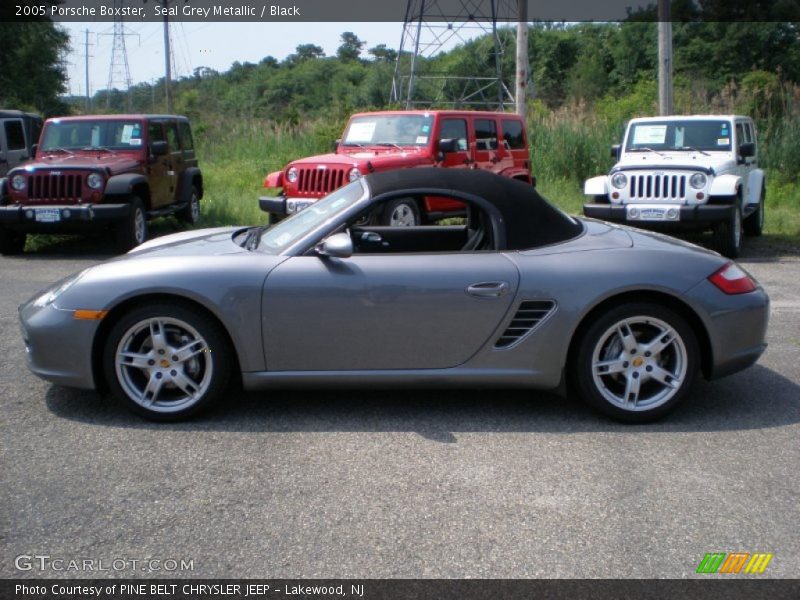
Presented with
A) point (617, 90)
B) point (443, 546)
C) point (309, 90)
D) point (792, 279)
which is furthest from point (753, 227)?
point (309, 90)

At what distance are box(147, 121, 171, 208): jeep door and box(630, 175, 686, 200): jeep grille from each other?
6.67 meters

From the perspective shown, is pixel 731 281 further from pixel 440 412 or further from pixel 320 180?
pixel 320 180

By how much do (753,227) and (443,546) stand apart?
1139cm

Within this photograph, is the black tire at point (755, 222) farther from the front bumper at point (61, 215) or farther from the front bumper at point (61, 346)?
the front bumper at point (61, 346)

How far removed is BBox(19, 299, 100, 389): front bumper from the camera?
4770 millimetres

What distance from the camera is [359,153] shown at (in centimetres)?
1259

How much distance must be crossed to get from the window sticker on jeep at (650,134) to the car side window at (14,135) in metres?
10.4

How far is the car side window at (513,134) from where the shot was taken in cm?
1418

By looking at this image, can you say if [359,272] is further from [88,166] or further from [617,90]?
[617,90]

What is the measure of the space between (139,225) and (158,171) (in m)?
1.33

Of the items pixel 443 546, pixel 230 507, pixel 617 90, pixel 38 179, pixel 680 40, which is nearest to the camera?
pixel 443 546

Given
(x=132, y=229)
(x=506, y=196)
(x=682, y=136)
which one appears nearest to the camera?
(x=506, y=196)

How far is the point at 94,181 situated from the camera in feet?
39.0
